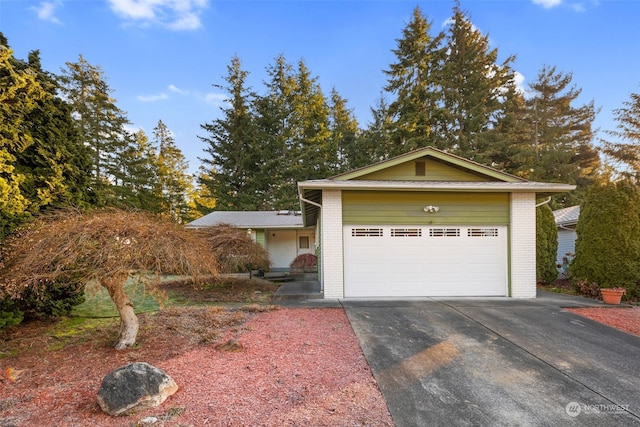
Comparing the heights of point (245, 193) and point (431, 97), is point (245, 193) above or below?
below

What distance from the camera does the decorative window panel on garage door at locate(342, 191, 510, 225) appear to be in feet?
27.0

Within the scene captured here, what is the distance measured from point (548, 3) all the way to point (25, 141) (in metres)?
13.8

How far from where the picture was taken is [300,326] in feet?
18.8

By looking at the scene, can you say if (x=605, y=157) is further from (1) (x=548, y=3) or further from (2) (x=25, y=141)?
(2) (x=25, y=141)

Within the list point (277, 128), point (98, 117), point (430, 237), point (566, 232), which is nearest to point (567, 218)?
point (566, 232)

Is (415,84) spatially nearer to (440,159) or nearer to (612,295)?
(440,159)

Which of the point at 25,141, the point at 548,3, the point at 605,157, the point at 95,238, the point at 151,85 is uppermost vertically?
the point at 548,3

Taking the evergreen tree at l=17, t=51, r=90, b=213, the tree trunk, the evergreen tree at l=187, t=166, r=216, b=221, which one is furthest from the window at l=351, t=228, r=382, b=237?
the evergreen tree at l=187, t=166, r=216, b=221

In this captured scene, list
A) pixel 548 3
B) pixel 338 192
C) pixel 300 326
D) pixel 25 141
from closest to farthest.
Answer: pixel 25 141, pixel 300 326, pixel 338 192, pixel 548 3

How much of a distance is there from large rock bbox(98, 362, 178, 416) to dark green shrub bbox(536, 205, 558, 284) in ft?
40.9

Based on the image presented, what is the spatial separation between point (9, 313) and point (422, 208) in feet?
29.4

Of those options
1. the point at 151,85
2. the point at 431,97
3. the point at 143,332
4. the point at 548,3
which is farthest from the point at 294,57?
the point at 143,332

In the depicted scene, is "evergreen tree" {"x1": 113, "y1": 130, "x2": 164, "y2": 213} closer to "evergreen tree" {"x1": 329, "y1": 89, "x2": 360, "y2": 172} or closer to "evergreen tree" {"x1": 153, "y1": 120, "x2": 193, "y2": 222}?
"evergreen tree" {"x1": 153, "y1": 120, "x2": 193, "y2": 222}

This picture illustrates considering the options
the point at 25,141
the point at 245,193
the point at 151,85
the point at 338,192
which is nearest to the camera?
the point at 25,141
